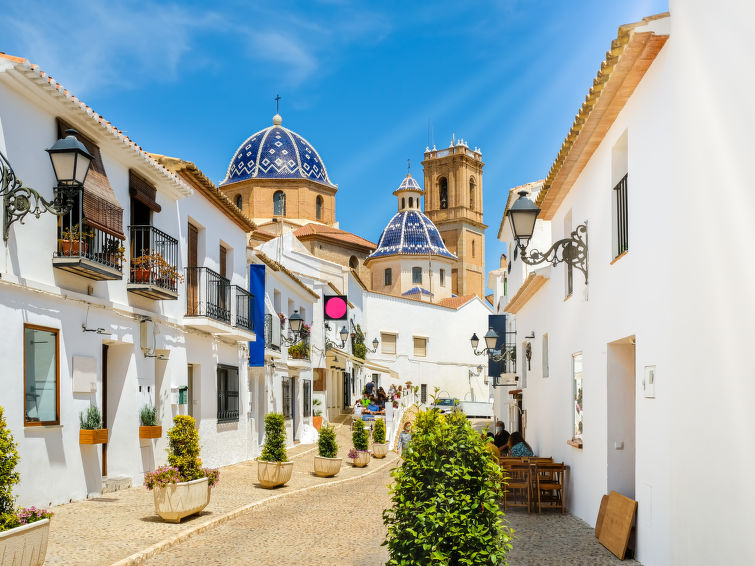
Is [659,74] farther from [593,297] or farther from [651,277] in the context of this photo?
[593,297]

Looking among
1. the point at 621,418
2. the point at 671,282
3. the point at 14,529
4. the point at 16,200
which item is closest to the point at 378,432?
the point at 621,418

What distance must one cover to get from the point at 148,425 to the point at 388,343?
122 ft

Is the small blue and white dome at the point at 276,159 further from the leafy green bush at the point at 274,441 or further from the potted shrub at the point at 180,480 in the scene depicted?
the potted shrub at the point at 180,480

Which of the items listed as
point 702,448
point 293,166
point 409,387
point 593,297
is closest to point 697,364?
point 702,448

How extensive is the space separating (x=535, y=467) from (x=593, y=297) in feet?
9.65

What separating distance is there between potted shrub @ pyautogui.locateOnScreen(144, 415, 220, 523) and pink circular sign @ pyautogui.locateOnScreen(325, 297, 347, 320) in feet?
75.0

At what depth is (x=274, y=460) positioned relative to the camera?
14.8 m

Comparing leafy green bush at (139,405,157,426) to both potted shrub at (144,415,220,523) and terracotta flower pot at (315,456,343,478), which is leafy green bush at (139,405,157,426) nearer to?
potted shrub at (144,415,220,523)

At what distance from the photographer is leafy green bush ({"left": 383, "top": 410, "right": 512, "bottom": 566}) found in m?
5.76

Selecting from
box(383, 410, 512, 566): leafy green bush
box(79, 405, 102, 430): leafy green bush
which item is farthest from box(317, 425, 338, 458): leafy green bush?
box(383, 410, 512, 566): leafy green bush

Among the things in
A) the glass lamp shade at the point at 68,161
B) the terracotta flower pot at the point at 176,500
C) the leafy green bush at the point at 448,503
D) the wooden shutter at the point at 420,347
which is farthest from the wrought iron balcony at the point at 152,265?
the wooden shutter at the point at 420,347

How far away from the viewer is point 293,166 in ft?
165

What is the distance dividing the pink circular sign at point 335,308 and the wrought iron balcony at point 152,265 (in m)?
18.4

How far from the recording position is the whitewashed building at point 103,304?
33.7 ft
